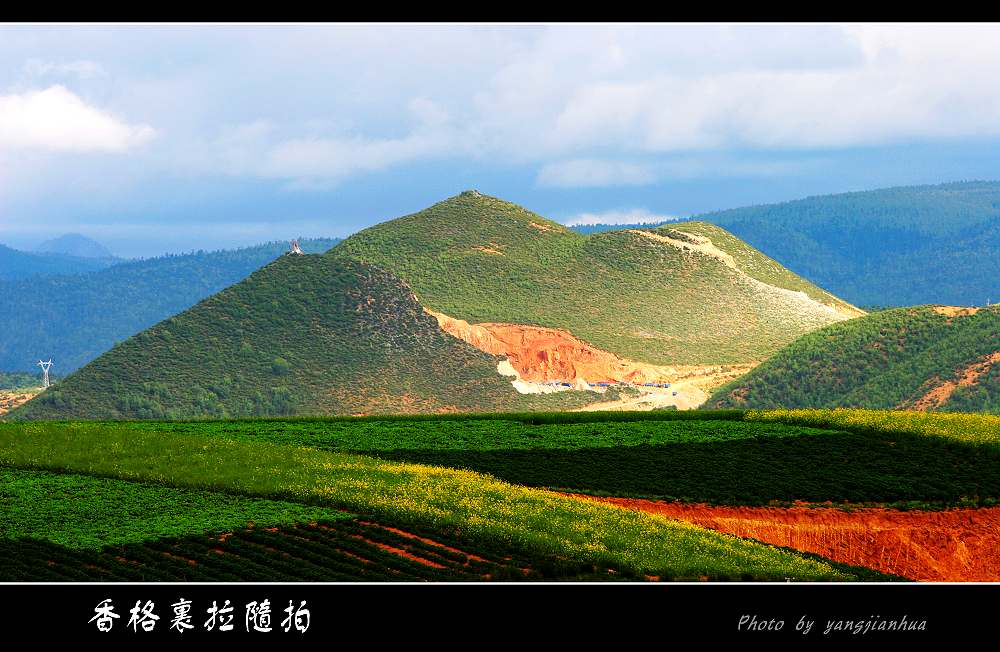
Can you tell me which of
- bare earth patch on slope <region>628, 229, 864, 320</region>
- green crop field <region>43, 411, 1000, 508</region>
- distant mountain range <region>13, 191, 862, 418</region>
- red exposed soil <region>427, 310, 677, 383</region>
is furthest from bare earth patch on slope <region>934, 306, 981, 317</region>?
green crop field <region>43, 411, 1000, 508</region>

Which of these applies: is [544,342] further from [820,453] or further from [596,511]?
[596,511]

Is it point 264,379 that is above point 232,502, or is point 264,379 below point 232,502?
above

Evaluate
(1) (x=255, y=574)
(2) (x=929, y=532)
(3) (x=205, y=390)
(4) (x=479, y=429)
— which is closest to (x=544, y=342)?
(3) (x=205, y=390)

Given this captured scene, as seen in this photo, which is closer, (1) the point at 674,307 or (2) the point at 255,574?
(2) the point at 255,574

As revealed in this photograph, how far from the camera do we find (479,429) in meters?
45.7

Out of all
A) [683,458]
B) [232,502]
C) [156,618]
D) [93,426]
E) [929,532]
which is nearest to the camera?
[156,618]

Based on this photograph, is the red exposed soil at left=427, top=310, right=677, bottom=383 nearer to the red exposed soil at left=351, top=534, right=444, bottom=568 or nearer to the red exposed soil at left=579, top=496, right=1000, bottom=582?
the red exposed soil at left=579, top=496, right=1000, bottom=582

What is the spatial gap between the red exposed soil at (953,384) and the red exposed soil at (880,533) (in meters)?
35.5

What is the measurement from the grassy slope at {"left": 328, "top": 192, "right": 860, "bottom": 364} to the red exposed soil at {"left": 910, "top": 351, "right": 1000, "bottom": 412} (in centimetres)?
2574

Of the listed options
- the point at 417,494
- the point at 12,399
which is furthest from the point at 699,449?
the point at 12,399

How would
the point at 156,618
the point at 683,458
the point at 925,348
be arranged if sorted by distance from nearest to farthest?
the point at 156,618, the point at 683,458, the point at 925,348

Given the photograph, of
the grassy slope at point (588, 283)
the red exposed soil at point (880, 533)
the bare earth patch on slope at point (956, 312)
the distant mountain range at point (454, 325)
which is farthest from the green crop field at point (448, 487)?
the grassy slope at point (588, 283)

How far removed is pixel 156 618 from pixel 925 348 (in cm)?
6554

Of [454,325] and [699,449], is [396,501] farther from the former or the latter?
[454,325]
